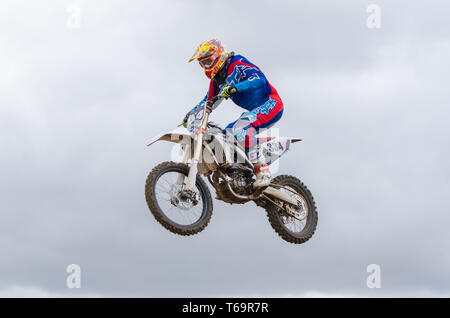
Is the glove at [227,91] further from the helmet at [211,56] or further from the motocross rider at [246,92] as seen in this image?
the helmet at [211,56]

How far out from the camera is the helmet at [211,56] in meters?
14.5

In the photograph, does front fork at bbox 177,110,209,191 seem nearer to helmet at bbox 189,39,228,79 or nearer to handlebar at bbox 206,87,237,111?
handlebar at bbox 206,87,237,111

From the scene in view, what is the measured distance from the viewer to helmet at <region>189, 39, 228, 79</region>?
1452 cm

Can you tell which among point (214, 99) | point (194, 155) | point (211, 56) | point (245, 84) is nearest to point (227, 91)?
point (214, 99)

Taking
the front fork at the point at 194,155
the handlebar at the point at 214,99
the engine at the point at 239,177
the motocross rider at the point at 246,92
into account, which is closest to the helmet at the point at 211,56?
the motocross rider at the point at 246,92

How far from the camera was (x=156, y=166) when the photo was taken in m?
13.3

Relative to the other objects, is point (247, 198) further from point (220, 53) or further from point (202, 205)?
point (220, 53)

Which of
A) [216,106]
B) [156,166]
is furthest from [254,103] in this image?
[156,166]

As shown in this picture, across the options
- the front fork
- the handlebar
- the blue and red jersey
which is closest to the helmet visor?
the blue and red jersey

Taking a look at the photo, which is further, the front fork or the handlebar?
the handlebar

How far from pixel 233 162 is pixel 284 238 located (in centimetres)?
245

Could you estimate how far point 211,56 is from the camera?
47.9 feet

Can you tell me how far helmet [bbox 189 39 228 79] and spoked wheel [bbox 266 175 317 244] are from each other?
3105 millimetres

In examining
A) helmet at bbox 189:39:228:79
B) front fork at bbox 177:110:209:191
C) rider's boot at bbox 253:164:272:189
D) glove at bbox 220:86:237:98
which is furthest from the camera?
rider's boot at bbox 253:164:272:189
